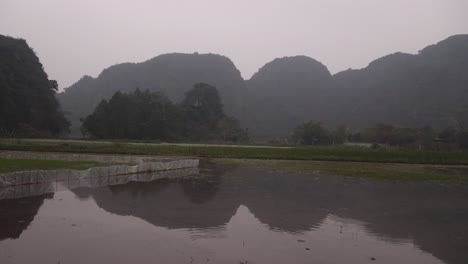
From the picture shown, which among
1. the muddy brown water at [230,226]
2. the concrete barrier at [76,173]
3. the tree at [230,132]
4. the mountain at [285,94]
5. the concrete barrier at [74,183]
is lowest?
the muddy brown water at [230,226]

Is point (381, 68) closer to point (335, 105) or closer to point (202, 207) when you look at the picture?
point (335, 105)

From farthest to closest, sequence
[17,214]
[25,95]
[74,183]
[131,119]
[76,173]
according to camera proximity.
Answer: [131,119], [25,95], [76,173], [74,183], [17,214]

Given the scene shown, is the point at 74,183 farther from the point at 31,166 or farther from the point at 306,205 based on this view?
the point at 306,205

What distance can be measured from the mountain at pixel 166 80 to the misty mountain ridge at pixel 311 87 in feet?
→ 1.06

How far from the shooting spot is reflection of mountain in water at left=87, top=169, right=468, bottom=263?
11.3m

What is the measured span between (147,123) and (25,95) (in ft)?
63.9

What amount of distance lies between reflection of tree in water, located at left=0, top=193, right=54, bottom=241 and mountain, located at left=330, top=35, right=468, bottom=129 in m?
88.4

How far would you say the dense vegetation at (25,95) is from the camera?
6312cm

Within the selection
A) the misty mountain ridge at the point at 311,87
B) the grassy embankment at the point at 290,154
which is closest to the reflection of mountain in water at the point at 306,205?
the grassy embankment at the point at 290,154

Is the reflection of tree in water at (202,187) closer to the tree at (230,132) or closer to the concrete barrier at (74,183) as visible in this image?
the concrete barrier at (74,183)

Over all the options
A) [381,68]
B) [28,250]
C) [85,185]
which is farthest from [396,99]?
[28,250]

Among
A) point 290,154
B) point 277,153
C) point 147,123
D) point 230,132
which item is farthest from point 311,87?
point 290,154

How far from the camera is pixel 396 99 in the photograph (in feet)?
351

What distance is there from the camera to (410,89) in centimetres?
10719
